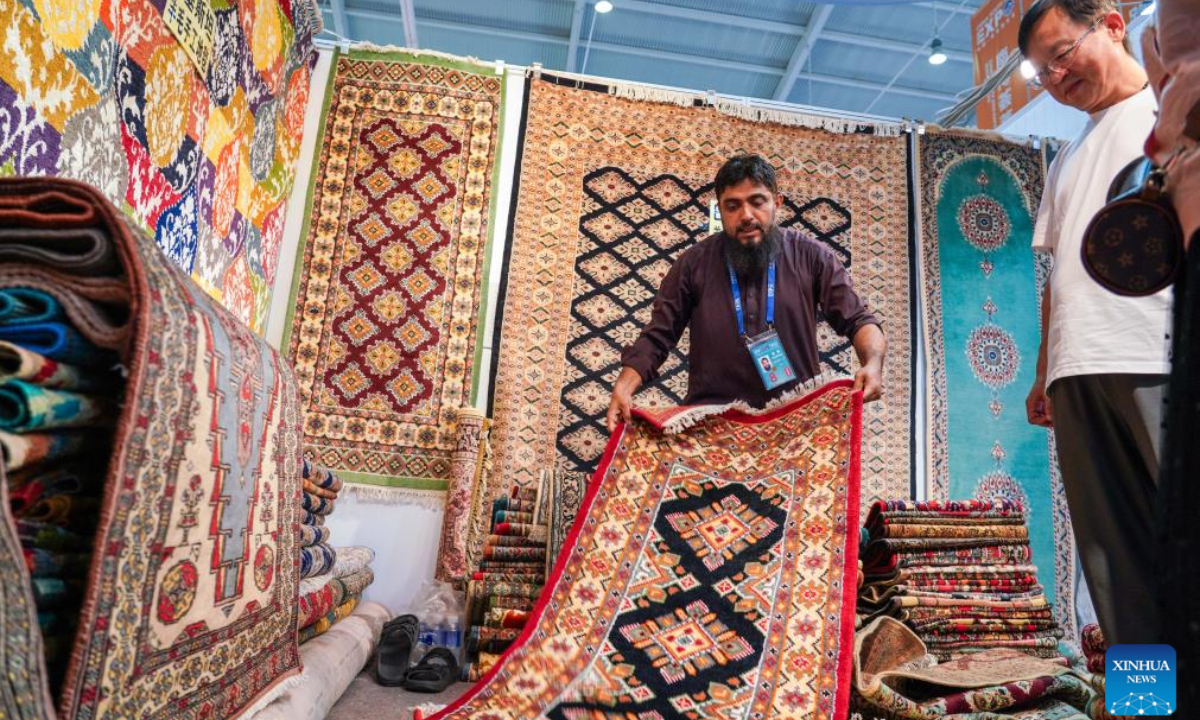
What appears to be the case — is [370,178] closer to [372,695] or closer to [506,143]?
[506,143]

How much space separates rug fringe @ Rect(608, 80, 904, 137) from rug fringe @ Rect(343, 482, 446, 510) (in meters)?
2.76

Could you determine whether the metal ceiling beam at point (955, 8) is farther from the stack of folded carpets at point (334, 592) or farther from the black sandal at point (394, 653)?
the black sandal at point (394, 653)

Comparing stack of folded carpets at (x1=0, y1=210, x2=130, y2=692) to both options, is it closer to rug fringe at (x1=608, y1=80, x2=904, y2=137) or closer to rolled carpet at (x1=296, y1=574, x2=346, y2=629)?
rolled carpet at (x1=296, y1=574, x2=346, y2=629)

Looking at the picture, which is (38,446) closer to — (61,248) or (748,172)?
(61,248)

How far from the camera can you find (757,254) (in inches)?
120

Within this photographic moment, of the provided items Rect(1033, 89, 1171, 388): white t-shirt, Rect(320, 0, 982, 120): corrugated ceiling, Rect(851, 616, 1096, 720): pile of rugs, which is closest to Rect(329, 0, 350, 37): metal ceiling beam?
Rect(320, 0, 982, 120): corrugated ceiling

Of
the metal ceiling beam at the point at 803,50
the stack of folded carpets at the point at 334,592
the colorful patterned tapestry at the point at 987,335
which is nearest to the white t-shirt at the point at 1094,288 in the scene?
the stack of folded carpets at the point at 334,592

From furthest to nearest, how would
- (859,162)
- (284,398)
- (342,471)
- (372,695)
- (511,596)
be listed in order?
(859,162), (342,471), (511,596), (372,695), (284,398)

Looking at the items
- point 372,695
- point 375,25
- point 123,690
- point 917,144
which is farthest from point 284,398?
point 375,25

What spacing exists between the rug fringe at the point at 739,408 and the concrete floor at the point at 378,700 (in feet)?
3.63

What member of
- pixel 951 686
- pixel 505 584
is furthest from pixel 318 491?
pixel 951 686

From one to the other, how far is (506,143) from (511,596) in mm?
2986

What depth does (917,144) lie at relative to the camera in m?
5.07

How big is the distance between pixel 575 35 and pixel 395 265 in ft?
14.4
